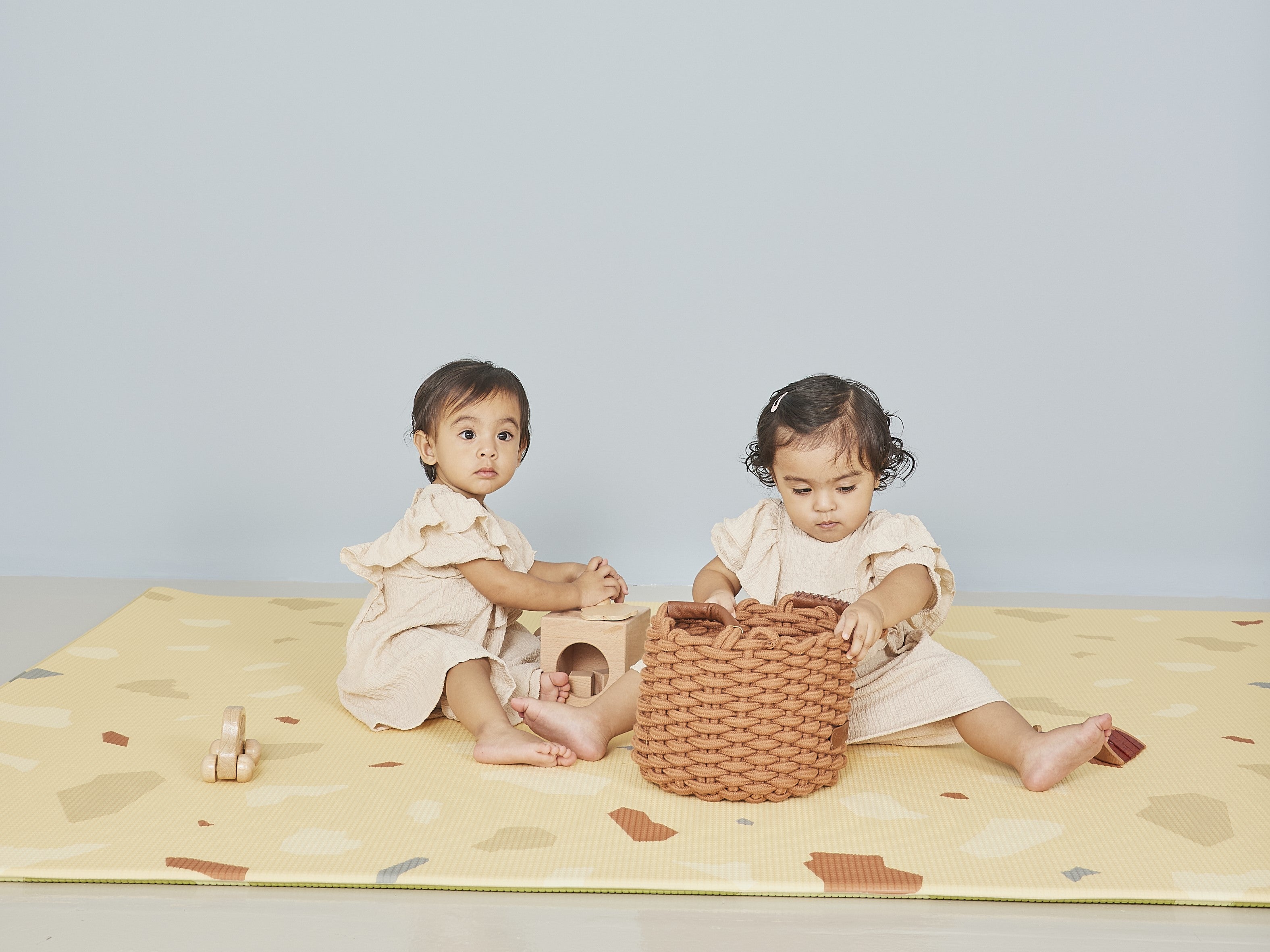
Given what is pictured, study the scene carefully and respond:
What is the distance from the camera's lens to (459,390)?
5.83 ft

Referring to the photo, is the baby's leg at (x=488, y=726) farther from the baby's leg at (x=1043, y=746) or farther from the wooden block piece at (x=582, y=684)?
the baby's leg at (x=1043, y=746)

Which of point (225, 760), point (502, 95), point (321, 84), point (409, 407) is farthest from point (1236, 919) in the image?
point (321, 84)

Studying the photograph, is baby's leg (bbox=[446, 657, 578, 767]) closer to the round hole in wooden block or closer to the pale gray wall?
the round hole in wooden block

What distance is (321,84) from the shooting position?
9.61ft

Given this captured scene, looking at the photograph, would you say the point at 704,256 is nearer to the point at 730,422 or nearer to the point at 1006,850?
the point at 730,422

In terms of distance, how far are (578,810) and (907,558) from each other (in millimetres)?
601

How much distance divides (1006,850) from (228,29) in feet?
8.96

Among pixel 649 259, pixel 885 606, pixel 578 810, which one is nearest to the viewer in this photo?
pixel 578 810

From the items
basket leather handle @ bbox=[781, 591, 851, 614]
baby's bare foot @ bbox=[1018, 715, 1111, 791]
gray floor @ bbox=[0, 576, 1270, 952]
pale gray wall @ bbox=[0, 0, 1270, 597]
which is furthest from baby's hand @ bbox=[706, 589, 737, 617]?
pale gray wall @ bbox=[0, 0, 1270, 597]

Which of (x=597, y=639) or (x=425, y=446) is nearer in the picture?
(x=597, y=639)

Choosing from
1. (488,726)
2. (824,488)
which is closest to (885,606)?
(824,488)

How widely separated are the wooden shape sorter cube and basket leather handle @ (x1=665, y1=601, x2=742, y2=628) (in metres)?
0.24

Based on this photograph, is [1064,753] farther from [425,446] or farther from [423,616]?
[425,446]

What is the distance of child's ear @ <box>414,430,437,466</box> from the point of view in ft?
5.99
